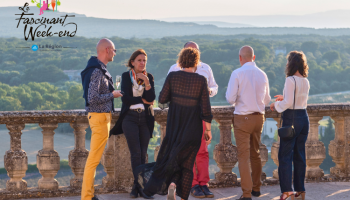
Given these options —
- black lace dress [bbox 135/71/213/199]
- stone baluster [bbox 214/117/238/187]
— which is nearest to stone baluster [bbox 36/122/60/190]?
black lace dress [bbox 135/71/213/199]

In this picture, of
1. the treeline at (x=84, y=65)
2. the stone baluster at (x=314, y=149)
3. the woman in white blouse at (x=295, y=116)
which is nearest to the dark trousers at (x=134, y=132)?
the woman in white blouse at (x=295, y=116)

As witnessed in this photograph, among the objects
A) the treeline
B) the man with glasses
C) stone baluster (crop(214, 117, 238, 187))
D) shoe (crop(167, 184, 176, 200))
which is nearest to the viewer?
shoe (crop(167, 184, 176, 200))

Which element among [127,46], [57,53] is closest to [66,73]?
[57,53]

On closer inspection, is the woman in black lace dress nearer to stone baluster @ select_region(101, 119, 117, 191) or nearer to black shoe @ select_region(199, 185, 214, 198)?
black shoe @ select_region(199, 185, 214, 198)

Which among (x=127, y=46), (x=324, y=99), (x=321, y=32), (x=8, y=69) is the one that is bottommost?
(x=324, y=99)

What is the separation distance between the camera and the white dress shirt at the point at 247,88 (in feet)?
12.9

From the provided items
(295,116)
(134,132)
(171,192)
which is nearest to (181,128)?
(171,192)

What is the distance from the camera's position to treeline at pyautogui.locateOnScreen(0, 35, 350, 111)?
267 feet

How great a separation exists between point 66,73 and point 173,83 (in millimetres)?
99323

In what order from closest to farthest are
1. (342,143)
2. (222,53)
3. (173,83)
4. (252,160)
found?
Answer: (173,83)
(252,160)
(342,143)
(222,53)

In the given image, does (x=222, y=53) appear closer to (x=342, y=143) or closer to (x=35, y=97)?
(x=35, y=97)

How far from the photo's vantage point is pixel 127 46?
126 metres

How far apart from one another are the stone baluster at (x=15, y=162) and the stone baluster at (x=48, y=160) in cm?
16

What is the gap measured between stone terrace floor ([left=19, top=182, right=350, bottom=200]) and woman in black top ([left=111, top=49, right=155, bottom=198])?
17.1 inches
